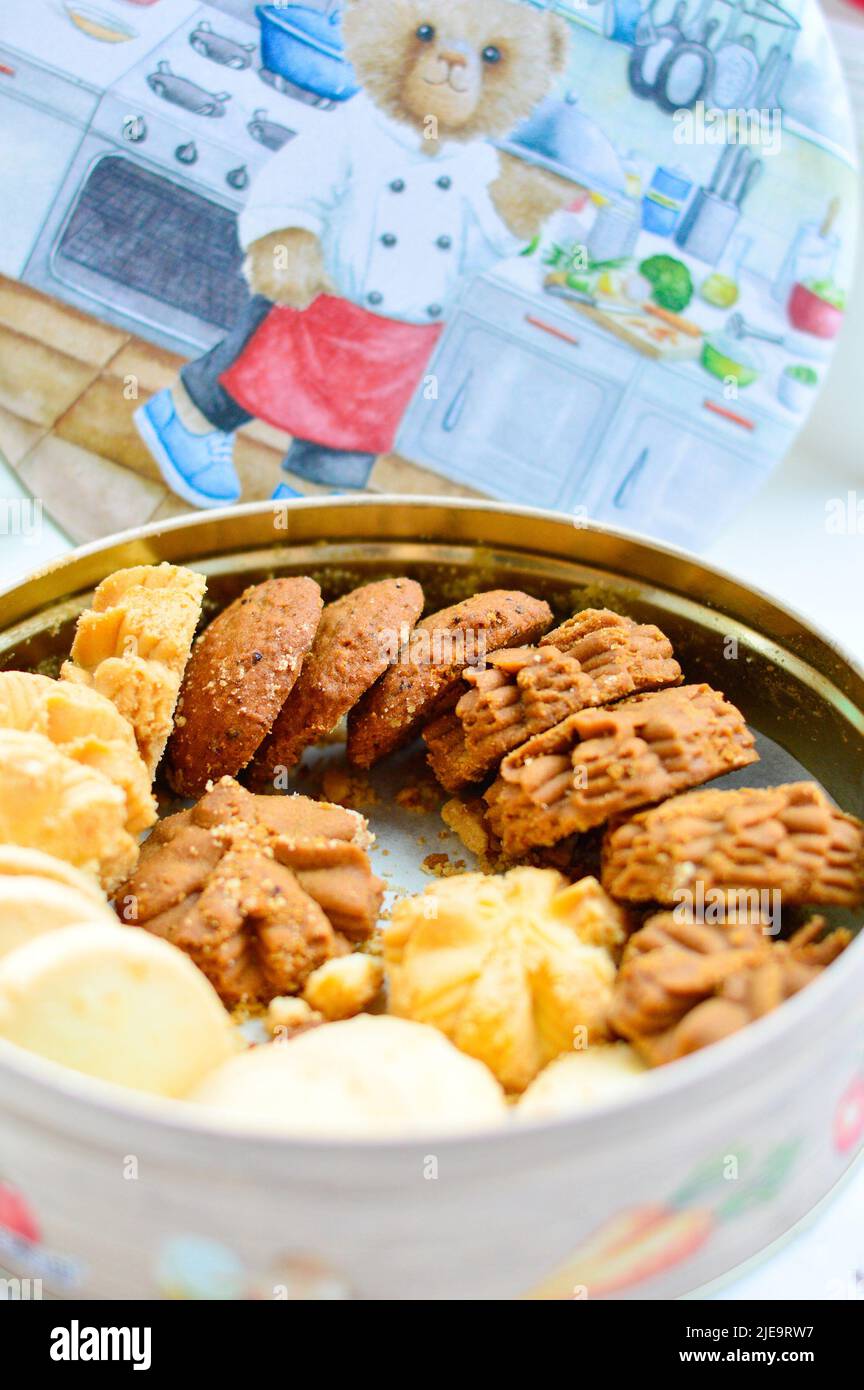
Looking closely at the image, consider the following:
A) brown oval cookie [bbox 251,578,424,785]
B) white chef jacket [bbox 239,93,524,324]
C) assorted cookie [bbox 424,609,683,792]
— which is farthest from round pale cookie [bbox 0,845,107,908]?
white chef jacket [bbox 239,93,524,324]

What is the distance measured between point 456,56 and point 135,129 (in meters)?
0.48

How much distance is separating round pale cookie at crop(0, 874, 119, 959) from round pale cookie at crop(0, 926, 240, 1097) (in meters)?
0.02

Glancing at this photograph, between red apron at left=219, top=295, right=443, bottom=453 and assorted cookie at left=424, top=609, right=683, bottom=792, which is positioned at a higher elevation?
red apron at left=219, top=295, right=443, bottom=453

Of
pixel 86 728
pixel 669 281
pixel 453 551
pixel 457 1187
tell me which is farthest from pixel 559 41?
pixel 457 1187

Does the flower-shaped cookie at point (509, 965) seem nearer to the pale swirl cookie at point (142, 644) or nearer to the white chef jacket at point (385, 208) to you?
the pale swirl cookie at point (142, 644)

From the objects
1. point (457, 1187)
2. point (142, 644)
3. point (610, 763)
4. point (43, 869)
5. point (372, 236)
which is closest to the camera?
point (457, 1187)

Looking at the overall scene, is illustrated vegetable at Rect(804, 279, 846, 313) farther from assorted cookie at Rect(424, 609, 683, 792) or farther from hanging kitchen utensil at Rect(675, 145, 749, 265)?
assorted cookie at Rect(424, 609, 683, 792)

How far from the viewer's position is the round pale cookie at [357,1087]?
3.28 feet

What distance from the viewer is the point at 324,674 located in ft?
4.83

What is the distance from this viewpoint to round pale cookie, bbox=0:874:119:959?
3.64 ft

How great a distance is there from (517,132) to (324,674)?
93 centimetres

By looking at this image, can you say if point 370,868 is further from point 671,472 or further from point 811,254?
point 811,254

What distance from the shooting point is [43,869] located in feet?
3.88
